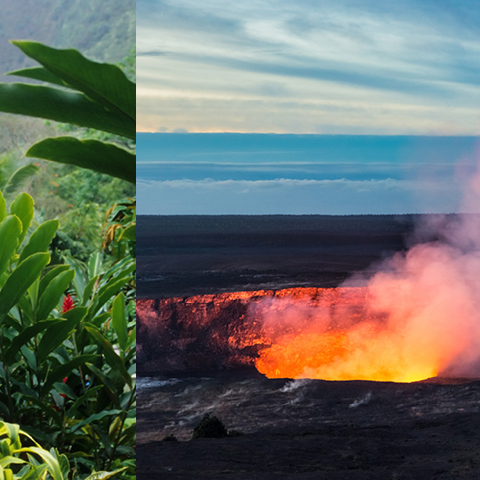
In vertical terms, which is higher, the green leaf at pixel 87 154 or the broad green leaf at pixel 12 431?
the green leaf at pixel 87 154

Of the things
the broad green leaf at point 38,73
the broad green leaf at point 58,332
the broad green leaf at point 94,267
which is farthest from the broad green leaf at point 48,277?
the broad green leaf at point 38,73

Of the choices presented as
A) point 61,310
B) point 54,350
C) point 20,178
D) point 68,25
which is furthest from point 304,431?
point 68,25

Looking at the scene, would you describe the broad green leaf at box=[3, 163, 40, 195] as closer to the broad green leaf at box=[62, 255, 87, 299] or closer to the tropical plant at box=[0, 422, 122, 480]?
the broad green leaf at box=[62, 255, 87, 299]

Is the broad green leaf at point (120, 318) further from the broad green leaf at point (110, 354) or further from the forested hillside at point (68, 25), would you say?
the forested hillside at point (68, 25)

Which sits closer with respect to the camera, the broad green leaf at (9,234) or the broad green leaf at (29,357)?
the broad green leaf at (9,234)

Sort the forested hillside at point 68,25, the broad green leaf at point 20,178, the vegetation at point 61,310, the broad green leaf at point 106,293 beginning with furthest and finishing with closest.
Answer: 1. the forested hillside at point 68,25
2. the broad green leaf at point 20,178
3. the broad green leaf at point 106,293
4. the vegetation at point 61,310

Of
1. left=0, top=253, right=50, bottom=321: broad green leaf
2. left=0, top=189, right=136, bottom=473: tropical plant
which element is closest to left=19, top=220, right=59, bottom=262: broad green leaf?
left=0, top=189, right=136, bottom=473: tropical plant
